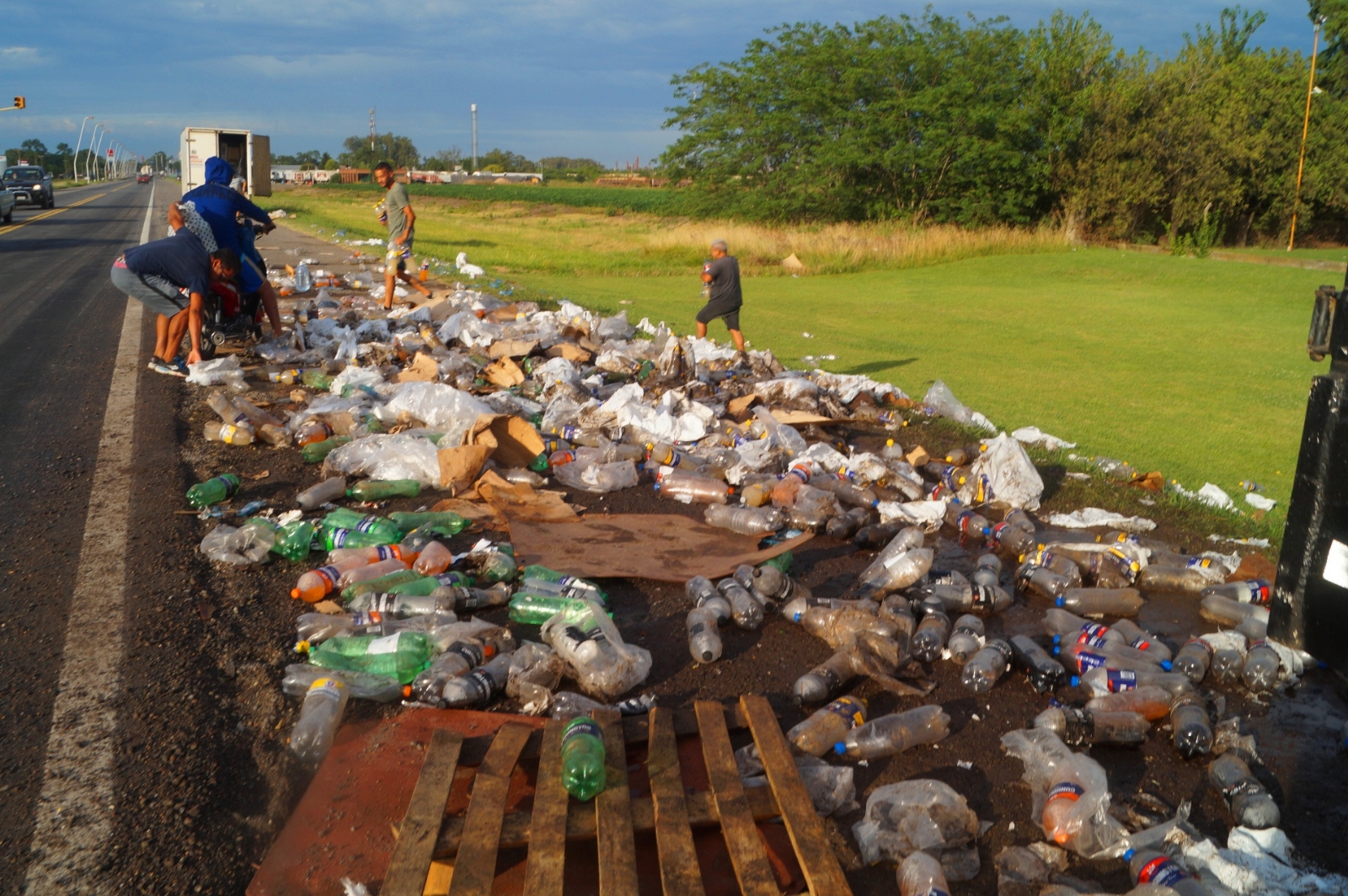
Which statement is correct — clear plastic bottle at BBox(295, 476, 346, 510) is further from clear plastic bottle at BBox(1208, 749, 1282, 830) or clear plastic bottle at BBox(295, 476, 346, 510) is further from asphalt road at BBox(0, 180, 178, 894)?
clear plastic bottle at BBox(1208, 749, 1282, 830)

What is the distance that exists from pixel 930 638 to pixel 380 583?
2.41 metres

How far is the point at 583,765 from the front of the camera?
2.57 metres

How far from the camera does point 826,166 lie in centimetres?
3544

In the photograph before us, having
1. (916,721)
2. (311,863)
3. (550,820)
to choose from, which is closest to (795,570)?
(916,721)

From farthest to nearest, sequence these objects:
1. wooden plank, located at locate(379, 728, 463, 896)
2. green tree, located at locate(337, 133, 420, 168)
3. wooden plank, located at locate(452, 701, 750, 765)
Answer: green tree, located at locate(337, 133, 420, 168) < wooden plank, located at locate(452, 701, 750, 765) < wooden plank, located at locate(379, 728, 463, 896)

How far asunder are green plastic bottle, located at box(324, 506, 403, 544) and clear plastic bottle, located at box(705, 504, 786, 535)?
177cm

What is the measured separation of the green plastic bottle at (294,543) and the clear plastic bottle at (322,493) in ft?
1.81

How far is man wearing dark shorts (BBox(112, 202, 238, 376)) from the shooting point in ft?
26.0

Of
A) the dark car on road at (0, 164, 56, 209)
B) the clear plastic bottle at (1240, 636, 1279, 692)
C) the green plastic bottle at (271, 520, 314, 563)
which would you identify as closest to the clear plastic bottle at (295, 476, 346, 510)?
the green plastic bottle at (271, 520, 314, 563)

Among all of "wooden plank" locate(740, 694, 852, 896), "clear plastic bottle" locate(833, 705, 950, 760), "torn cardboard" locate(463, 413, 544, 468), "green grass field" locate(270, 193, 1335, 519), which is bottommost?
"clear plastic bottle" locate(833, 705, 950, 760)

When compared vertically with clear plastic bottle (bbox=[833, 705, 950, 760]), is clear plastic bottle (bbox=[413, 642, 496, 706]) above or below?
above

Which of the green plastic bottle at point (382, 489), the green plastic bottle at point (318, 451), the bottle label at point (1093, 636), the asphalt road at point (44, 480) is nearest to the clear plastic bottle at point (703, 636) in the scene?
the bottle label at point (1093, 636)

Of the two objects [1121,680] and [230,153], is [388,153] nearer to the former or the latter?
[230,153]

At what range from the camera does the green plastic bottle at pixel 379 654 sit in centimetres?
339
